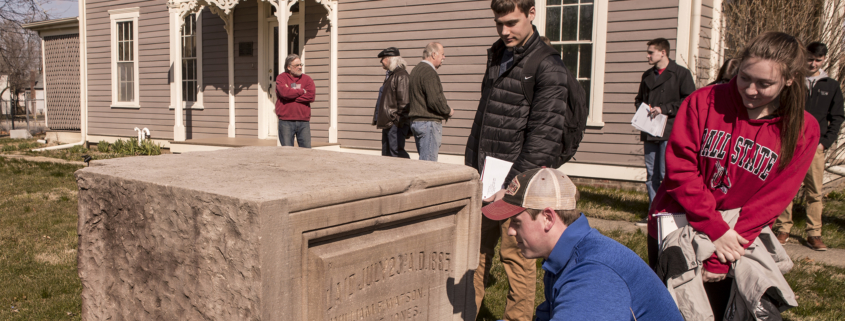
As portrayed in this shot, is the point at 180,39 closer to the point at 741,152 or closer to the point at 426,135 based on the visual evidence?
the point at 426,135

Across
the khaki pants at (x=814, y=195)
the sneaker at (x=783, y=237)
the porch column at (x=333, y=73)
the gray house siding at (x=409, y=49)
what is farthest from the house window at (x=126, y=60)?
the khaki pants at (x=814, y=195)

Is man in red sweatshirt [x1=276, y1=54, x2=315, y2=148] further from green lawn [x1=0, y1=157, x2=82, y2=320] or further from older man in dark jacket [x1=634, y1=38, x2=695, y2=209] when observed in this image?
older man in dark jacket [x1=634, y1=38, x2=695, y2=209]

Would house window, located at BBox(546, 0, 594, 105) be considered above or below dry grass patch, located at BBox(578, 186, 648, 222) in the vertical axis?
above

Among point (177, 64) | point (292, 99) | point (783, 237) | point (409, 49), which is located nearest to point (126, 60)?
point (177, 64)

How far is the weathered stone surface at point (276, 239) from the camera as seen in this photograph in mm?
1901

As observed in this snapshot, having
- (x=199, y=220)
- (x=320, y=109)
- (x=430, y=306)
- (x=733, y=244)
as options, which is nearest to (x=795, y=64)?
(x=733, y=244)

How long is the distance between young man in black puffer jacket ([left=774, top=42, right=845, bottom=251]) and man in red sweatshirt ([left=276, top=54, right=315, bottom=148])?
565cm

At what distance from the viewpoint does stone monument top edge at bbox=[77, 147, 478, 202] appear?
2012 millimetres

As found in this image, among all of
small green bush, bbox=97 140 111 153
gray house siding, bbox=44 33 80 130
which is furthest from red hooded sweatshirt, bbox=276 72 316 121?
gray house siding, bbox=44 33 80 130

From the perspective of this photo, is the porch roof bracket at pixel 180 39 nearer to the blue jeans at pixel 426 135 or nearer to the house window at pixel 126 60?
the house window at pixel 126 60

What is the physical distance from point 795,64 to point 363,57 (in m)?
8.65

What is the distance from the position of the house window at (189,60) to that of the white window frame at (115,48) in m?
1.31

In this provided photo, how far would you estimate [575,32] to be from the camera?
8.40 m

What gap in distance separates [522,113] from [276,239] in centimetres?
147
